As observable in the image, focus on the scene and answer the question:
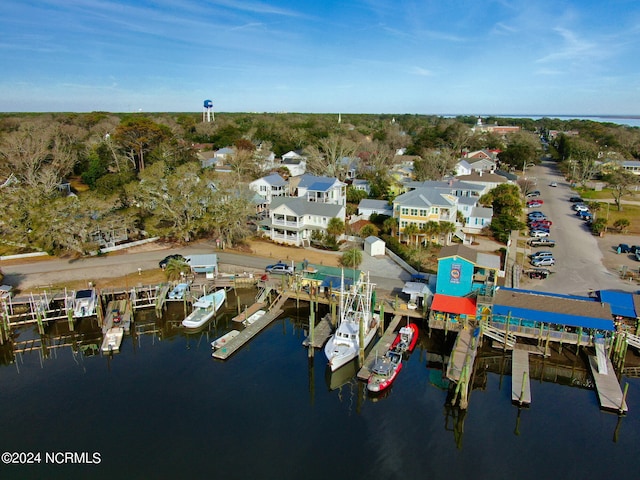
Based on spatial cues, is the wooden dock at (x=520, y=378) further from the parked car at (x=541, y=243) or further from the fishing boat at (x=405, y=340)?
the parked car at (x=541, y=243)

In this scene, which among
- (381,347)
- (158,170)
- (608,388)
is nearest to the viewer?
(608,388)

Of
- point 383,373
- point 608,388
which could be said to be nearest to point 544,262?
point 608,388

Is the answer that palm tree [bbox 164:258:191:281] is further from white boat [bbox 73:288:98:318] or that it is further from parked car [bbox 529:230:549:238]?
parked car [bbox 529:230:549:238]

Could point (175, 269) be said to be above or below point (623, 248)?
below

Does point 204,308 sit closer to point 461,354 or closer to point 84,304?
point 84,304

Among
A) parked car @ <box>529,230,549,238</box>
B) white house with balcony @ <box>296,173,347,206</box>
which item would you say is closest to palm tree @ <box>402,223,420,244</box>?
white house with balcony @ <box>296,173,347,206</box>

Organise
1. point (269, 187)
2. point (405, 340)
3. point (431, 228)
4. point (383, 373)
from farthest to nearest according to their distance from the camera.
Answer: point (269, 187)
point (431, 228)
point (405, 340)
point (383, 373)

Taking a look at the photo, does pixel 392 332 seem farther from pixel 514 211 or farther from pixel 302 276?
pixel 514 211
